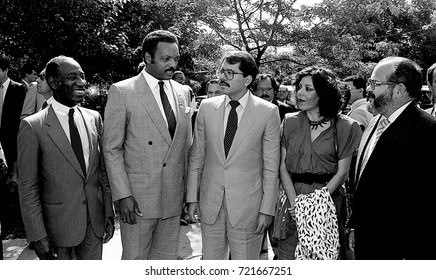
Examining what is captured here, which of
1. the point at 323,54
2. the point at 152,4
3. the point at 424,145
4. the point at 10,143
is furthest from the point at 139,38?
the point at 424,145

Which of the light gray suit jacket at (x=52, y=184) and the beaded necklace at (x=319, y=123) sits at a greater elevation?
the beaded necklace at (x=319, y=123)

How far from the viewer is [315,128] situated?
3.62 metres

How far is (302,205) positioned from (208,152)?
833 mm

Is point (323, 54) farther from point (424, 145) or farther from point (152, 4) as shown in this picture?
point (424, 145)

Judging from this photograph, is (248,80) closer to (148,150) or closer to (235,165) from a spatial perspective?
(235,165)

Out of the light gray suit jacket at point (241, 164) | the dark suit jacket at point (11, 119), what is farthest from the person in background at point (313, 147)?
the dark suit jacket at point (11, 119)

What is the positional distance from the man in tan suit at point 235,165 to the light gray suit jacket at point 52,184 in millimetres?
820

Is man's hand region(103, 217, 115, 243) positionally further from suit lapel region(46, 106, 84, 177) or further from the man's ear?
the man's ear

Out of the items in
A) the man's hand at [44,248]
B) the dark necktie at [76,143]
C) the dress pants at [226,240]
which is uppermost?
the dark necktie at [76,143]

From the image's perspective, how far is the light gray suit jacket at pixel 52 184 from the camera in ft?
10.0

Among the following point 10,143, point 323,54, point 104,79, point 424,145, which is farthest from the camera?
point 104,79

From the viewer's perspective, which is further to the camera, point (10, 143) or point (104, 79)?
point (104, 79)

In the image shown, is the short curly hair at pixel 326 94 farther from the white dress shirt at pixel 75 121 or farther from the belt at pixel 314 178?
the white dress shirt at pixel 75 121

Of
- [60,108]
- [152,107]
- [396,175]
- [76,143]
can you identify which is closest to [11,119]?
[60,108]
